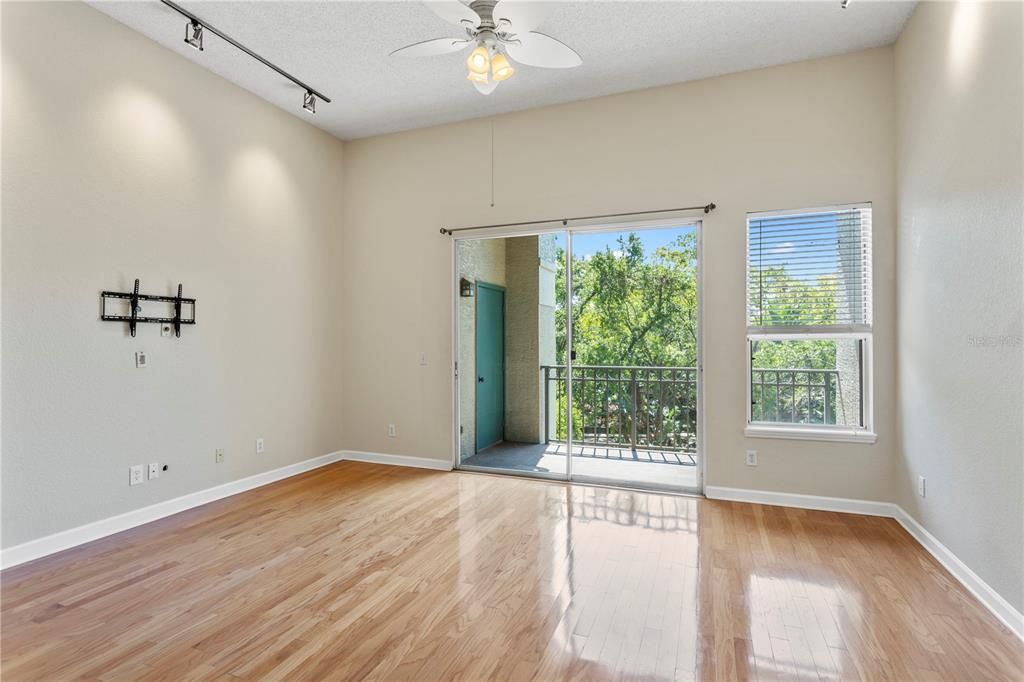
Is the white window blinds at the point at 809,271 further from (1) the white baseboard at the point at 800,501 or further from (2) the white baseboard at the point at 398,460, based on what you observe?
(2) the white baseboard at the point at 398,460

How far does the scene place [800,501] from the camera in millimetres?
3912

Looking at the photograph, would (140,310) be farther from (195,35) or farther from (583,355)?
(583,355)

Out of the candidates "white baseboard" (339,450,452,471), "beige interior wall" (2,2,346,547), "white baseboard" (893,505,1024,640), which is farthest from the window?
"beige interior wall" (2,2,346,547)

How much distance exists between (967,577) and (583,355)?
113 inches

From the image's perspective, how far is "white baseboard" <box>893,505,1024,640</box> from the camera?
7.40 feet

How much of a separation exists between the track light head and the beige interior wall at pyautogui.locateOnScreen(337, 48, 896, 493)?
6.71ft

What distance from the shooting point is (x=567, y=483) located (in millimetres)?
4629

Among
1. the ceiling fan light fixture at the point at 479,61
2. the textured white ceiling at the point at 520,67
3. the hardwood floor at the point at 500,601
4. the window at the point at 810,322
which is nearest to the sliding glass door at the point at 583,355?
the window at the point at 810,322

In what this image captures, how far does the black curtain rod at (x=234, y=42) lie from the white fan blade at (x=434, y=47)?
5.38ft

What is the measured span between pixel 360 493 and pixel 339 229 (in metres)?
2.82

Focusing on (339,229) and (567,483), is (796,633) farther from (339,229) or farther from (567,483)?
(339,229)

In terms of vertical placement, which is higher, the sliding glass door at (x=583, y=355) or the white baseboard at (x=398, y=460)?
the sliding glass door at (x=583, y=355)

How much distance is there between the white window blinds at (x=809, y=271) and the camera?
384 centimetres

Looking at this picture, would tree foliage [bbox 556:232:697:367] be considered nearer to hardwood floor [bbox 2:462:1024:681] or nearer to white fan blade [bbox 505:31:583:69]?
hardwood floor [bbox 2:462:1024:681]
